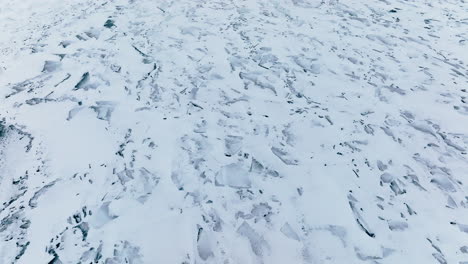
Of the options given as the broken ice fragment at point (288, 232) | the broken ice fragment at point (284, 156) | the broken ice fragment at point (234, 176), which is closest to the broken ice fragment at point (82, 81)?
the broken ice fragment at point (234, 176)

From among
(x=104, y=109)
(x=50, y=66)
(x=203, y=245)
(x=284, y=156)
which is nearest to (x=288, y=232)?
(x=203, y=245)

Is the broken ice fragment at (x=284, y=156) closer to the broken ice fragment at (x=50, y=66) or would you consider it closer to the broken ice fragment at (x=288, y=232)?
the broken ice fragment at (x=288, y=232)

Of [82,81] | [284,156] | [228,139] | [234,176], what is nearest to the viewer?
[234,176]

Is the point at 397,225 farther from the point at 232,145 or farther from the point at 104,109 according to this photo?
the point at 104,109

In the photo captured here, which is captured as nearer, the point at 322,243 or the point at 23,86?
the point at 322,243

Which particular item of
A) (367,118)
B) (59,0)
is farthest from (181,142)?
(59,0)

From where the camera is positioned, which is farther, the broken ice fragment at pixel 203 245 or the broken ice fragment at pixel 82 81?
the broken ice fragment at pixel 82 81

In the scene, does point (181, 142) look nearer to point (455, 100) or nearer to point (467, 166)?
point (467, 166)

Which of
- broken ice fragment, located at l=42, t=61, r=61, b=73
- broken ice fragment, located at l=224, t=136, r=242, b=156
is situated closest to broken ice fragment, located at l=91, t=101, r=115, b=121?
broken ice fragment, located at l=42, t=61, r=61, b=73
